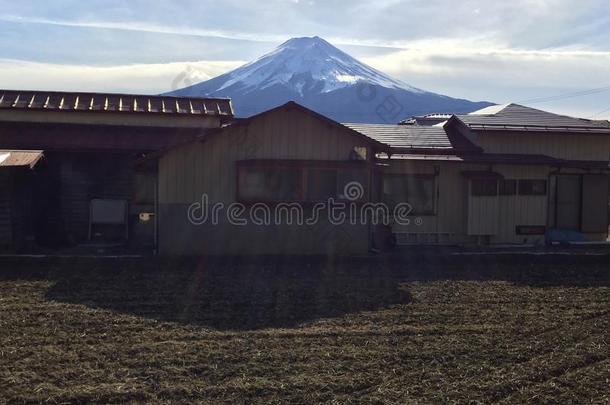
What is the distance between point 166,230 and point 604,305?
8.03 m

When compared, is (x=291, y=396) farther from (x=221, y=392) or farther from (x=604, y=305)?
(x=604, y=305)

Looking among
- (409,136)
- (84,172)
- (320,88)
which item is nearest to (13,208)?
(84,172)

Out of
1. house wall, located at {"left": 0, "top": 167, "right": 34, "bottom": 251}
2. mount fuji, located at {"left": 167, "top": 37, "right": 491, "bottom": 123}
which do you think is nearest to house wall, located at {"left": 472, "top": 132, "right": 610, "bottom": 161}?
house wall, located at {"left": 0, "top": 167, "right": 34, "bottom": 251}

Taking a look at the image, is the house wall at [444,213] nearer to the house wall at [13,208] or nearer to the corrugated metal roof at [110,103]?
the corrugated metal roof at [110,103]

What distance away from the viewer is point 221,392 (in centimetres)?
545

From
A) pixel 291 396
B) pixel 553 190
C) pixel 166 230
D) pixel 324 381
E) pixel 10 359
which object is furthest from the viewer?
pixel 553 190

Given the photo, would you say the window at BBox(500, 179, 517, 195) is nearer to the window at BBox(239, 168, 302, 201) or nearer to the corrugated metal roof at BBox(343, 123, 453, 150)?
the corrugated metal roof at BBox(343, 123, 453, 150)

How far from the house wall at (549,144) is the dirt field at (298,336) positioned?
541 cm

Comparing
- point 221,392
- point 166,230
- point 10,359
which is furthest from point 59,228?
point 221,392

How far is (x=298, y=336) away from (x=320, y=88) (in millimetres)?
68147

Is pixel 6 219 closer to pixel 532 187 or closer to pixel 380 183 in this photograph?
pixel 380 183

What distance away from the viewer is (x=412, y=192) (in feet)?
48.6

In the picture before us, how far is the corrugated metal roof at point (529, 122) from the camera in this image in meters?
16.0

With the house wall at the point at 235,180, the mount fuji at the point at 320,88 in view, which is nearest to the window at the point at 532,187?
the house wall at the point at 235,180
